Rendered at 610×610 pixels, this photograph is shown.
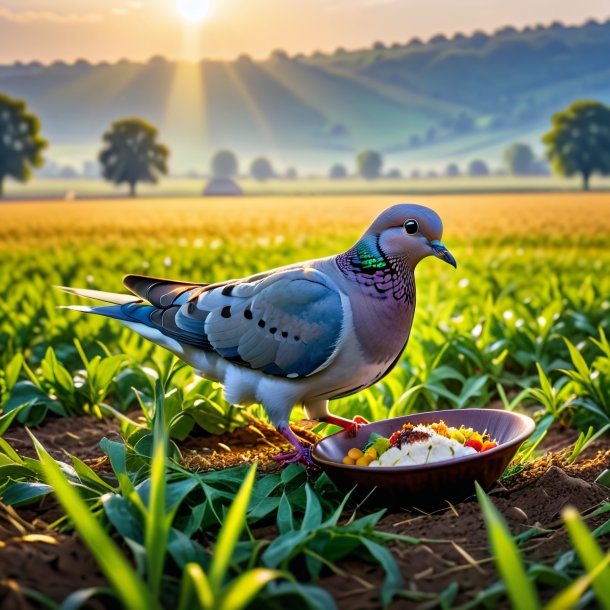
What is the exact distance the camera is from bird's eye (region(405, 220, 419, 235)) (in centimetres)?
362

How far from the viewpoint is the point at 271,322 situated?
12.4 feet

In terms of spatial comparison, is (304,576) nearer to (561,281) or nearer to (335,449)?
(335,449)

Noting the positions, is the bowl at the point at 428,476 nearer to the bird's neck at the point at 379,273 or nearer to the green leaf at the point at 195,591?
the bird's neck at the point at 379,273

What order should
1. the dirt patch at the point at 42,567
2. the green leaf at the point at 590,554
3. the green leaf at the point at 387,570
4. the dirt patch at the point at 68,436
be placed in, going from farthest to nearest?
the dirt patch at the point at 68,436 → the green leaf at the point at 387,570 → the dirt patch at the point at 42,567 → the green leaf at the point at 590,554

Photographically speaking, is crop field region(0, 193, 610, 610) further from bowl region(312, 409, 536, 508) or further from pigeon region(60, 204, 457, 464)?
pigeon region(60, 204, 457, 464)

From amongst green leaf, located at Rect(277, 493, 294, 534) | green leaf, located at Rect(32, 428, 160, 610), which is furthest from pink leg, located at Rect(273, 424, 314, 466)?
green leaf, located at Rect(32, 428, 160, 610)

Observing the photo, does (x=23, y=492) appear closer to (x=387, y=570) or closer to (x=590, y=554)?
(x=387, y=570)

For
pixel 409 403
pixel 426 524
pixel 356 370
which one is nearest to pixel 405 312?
pixel 356 370

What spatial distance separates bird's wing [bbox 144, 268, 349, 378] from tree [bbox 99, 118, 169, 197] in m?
52.7

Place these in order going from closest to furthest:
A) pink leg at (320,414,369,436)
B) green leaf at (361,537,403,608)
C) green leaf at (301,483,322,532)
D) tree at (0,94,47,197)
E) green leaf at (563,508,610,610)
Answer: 1. green leaf at (563,508,610,610)
2. green leaf at (361,537,403,608)
3. green leaf at (301,483,322,532)
4. pink leg at (320,414,369,436)
5. tree at (0,94,47,197)

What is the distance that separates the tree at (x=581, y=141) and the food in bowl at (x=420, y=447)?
48.4 m

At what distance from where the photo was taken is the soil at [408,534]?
2.65m

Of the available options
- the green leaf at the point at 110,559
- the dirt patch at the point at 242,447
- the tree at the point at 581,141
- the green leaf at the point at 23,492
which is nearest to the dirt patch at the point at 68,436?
the dirt patch at the point at 242,447

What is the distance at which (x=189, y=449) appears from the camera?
436cm
